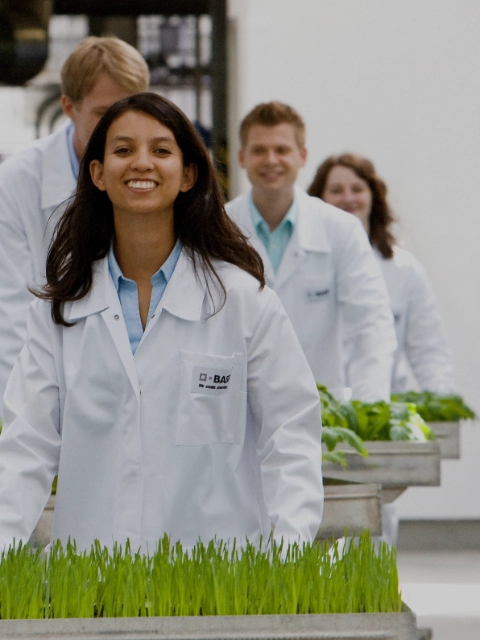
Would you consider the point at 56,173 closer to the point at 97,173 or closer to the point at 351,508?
the point at 97,173

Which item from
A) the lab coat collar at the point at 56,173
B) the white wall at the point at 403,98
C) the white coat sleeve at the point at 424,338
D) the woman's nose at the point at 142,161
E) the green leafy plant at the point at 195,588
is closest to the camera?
the green leafy plant at the point at 195,588

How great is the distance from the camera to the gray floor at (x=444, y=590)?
486 centimetres

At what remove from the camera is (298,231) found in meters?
4.39

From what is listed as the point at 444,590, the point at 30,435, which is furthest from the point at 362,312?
the point at 30,435

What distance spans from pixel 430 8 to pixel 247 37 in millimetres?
947

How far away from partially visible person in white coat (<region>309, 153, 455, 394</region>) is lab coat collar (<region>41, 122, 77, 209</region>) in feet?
6.03

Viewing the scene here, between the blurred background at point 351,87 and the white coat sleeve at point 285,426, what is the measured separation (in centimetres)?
429

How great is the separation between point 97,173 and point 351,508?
2.92 ft

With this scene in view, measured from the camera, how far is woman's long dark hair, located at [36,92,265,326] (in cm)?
231

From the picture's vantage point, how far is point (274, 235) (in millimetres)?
4477

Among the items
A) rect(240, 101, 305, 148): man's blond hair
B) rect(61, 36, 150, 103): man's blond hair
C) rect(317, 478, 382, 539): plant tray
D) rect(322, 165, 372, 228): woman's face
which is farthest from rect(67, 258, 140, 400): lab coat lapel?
rect(322, 165, 372, 228): woman's face

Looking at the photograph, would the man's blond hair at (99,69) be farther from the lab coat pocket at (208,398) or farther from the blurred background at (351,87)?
the blurred background at (351,87)

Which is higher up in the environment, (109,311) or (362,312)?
(109,311)

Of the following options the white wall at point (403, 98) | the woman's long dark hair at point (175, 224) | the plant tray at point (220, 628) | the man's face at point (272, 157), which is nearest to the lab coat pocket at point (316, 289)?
the man's face at point (272, 157)
